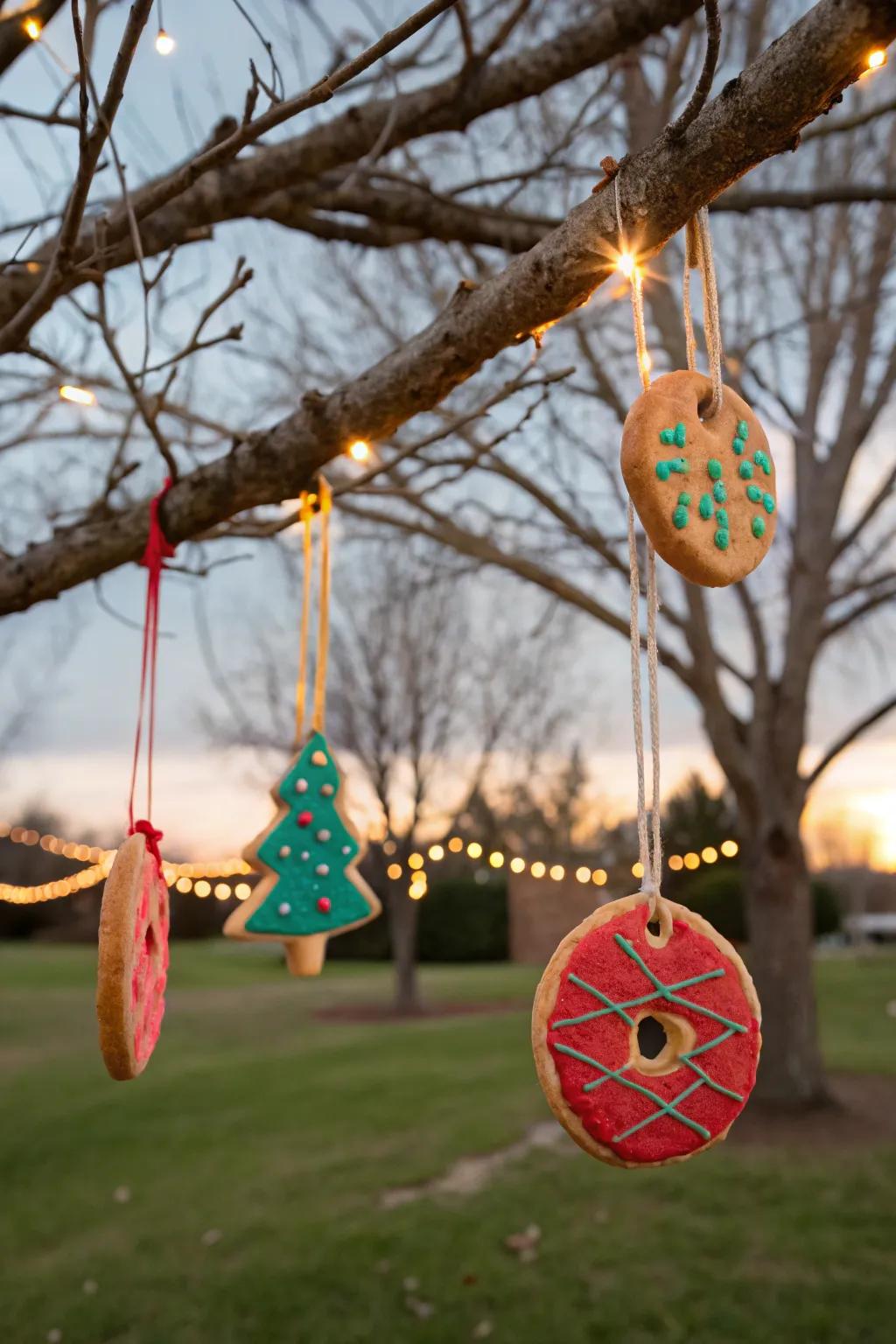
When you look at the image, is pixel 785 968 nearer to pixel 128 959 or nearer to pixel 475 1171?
pixel 475 1171

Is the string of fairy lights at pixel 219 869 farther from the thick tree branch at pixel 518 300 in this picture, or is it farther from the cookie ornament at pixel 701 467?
the cookie ornament at pixel 701 467

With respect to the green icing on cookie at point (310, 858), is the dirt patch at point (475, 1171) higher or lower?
lower

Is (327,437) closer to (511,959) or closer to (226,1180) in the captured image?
(226,1180)

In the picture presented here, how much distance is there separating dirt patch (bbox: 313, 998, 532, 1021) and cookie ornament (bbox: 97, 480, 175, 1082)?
459 inches

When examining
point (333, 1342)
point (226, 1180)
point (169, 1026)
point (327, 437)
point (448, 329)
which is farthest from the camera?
point (169, 1026)

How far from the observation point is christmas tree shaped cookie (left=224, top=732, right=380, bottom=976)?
1830 millimetres

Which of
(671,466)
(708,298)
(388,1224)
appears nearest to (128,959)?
(671,466)

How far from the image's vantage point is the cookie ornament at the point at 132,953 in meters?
1.32

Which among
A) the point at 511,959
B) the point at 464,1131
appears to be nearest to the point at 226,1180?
the point at 464,1131

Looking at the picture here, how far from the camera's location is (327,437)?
5.74ft

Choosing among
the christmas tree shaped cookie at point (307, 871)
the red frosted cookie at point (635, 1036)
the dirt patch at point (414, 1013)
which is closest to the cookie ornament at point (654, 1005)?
the red frosted cookie at point (635, 1036)

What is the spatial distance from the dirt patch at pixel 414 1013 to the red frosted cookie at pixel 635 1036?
470 inches

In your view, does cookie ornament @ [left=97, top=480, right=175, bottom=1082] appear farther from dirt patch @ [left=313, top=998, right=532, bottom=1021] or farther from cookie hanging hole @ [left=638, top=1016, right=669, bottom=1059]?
dirt patch @ [left=313, top=998, right=532, bottom=1021]

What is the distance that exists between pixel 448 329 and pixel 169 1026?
1177 cm
